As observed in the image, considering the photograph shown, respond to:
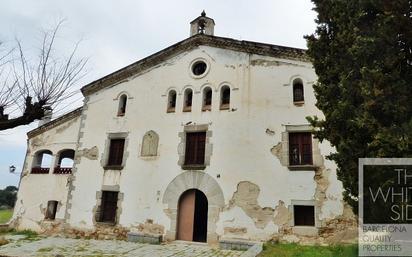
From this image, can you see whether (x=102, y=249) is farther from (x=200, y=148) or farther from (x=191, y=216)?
(x=200, y=148)

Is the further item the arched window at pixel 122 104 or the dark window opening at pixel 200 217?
the arched window at pixel 122 104

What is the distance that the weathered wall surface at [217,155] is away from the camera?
1052cm

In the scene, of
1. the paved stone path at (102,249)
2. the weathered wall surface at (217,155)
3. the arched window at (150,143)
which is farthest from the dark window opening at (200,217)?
the arched window at (150,143)

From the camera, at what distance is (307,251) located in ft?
28.6

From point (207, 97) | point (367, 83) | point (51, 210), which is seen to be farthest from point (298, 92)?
point (51, 210)

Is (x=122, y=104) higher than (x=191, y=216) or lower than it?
higher

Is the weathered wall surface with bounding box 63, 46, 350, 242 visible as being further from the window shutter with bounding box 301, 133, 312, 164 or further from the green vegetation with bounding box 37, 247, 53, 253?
the green vegetation with bounding box 37, 247, 53, 253

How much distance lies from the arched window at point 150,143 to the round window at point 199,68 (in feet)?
10.5

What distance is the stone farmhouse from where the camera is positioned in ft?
34.6

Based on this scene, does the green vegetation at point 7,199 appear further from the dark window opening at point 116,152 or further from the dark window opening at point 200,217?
the dark window opening at point 200,217

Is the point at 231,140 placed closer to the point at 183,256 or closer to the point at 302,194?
the point at 302,194
